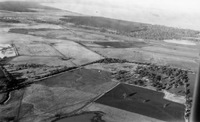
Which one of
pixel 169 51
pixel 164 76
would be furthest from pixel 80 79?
pixel 169 51

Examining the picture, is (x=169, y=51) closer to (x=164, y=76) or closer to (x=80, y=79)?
(x=164, y=76)

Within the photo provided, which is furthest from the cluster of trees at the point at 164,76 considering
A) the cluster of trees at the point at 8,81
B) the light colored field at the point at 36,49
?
the cluster of trees at the point at 8,81

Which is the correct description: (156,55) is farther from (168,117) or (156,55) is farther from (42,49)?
(168,117)

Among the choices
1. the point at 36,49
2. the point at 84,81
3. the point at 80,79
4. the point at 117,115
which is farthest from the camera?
the point at 36,49

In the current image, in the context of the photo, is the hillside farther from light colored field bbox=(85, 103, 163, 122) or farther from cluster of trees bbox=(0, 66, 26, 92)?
light colored field bbox=(85, 103, 163, 122)

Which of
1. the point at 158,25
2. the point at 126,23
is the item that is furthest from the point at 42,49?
the point at 158,25

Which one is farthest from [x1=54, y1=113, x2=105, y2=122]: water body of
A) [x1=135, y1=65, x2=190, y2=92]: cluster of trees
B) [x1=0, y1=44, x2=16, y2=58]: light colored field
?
[x1=0, y1=44, x2=16, y2=58]: light colored field
